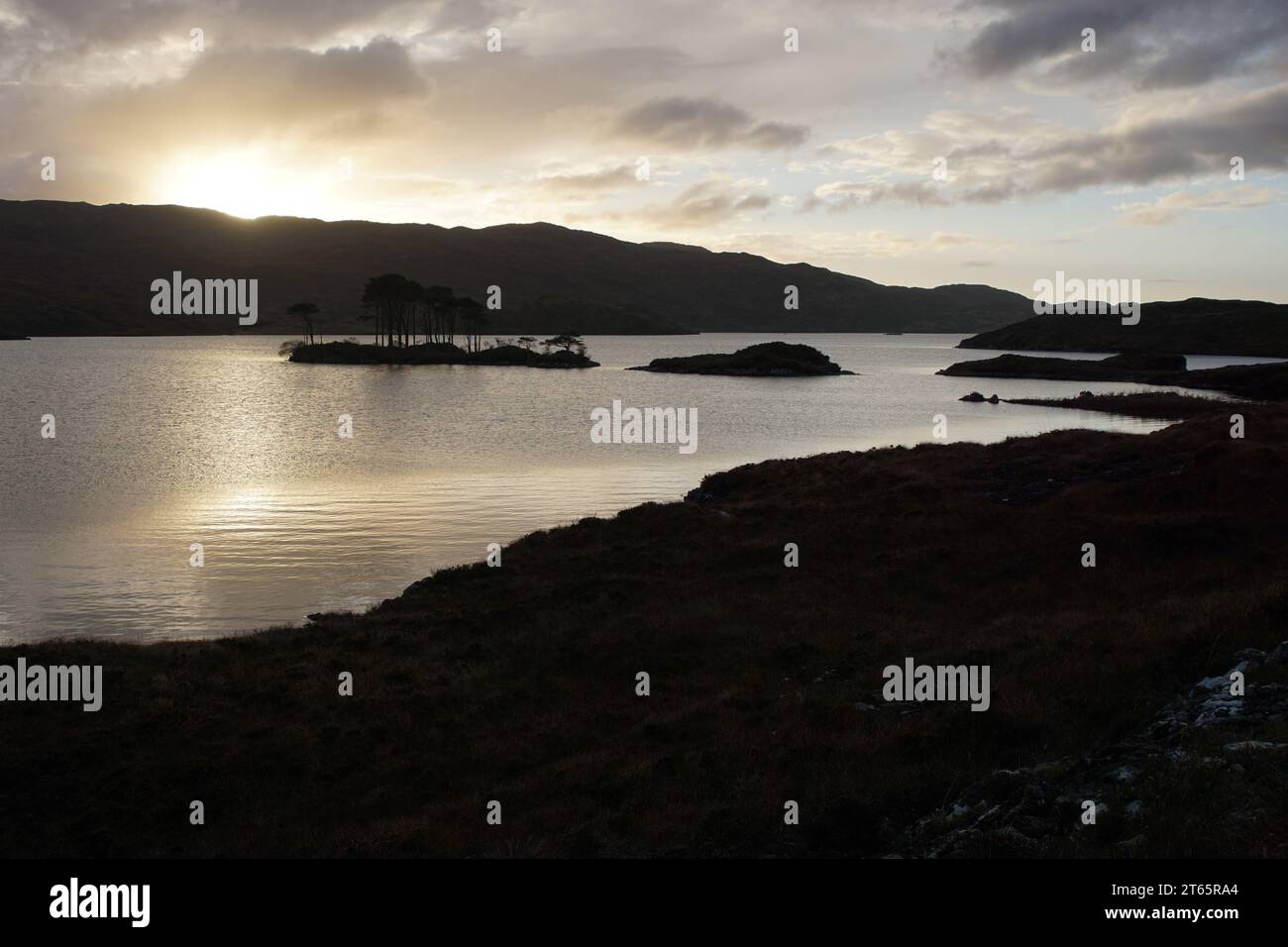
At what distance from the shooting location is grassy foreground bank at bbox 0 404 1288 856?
14289 millimetres

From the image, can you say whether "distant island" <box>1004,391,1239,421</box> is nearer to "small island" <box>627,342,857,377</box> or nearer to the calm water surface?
the calm water surface

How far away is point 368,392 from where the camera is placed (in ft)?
430

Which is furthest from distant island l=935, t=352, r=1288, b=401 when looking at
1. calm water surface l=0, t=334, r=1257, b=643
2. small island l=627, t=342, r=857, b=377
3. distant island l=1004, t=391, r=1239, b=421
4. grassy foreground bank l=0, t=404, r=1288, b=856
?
grassy foreground bank l=0, t=404, r=1288, b=856

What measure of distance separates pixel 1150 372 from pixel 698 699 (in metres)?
175

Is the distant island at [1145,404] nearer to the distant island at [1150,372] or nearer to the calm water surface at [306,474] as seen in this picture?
the calm water surface at [306,474]

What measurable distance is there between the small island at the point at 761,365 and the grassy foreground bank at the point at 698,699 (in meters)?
152

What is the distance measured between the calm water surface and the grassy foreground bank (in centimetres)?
654

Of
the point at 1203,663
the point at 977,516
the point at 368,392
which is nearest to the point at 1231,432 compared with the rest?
the point at 977,516

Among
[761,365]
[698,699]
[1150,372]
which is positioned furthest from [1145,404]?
[698,699]

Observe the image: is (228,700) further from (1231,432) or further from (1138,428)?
(1138,428)

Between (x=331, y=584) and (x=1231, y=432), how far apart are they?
144 ft

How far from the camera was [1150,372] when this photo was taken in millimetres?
166125

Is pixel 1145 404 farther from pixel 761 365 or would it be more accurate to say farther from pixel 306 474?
pixel 761 365

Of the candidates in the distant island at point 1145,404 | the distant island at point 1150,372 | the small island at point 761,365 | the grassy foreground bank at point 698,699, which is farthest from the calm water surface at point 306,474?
the small island at point 761,365
